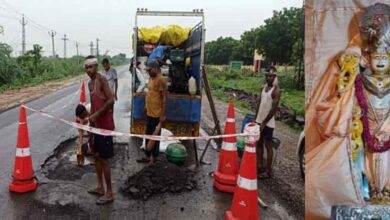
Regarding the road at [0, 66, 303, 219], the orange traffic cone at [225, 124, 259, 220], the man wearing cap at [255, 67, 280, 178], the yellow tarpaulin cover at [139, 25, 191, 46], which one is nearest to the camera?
the orange traffic cone at [225, 124, 259, 220]

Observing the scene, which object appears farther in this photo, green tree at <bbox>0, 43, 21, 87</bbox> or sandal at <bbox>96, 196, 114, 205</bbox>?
green tree at <bbox>0, 43, 21, 87</bbox>

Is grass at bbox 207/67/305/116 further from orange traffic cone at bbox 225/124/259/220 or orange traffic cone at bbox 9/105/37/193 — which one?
orange traffic cone at bbox 9/105/37/193

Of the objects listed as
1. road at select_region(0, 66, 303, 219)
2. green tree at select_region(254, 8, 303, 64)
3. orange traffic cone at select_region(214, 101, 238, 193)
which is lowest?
road at select_region(0, 66, 303, 219)

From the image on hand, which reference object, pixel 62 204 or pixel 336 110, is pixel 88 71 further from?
pixel 336 110

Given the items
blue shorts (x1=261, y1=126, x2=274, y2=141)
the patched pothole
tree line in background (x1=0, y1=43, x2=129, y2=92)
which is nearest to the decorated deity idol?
the patched pothole

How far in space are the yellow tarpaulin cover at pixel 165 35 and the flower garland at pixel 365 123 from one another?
6.24m

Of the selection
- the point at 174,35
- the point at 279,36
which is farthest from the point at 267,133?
the point at 279,36

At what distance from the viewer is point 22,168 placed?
5023mm

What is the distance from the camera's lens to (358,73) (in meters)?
3.14

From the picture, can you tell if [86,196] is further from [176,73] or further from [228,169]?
[176,73]

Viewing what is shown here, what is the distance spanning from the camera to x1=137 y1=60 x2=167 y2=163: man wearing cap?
6.19m

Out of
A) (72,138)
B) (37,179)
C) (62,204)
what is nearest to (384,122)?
(62,204)

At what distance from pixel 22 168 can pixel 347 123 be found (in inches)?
161

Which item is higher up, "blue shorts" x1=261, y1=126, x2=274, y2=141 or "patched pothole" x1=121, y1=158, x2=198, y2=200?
"blue shorts" x1=261, y1=126, x2=274, y2=141
